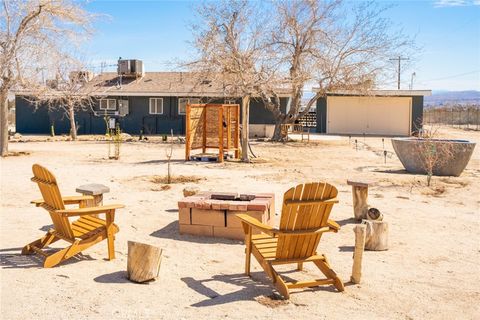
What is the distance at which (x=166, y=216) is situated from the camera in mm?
8234

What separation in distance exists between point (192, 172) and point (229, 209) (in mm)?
7264

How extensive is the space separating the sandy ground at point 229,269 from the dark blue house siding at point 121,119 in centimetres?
Result: 2222

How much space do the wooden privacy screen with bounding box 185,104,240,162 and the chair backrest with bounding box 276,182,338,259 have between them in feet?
38.8

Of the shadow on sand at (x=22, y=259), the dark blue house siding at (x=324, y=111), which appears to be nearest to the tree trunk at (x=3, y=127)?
the shadow on sand at (x=22, y=259)

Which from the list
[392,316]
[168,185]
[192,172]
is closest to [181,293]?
[392,316]

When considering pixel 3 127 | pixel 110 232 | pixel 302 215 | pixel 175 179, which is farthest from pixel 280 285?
pixel 3 127

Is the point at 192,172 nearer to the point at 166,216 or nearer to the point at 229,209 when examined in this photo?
the point at 166,216

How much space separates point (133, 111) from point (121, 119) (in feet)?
2.99

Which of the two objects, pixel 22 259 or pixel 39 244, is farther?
pixel 39 244

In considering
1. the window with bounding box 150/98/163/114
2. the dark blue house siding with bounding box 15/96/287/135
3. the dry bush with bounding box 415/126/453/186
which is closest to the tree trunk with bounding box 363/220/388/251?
the dry bush with bounding box 415/126/453/186

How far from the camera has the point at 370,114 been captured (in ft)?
115

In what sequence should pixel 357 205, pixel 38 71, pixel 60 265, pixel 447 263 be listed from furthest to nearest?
1. pixel 38 71
2. pixel 357 205
3. pixel 447 263
4. pixel 60 265

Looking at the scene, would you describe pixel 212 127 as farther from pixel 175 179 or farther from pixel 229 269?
pixel 229 269

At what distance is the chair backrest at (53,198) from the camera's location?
5.52 m
